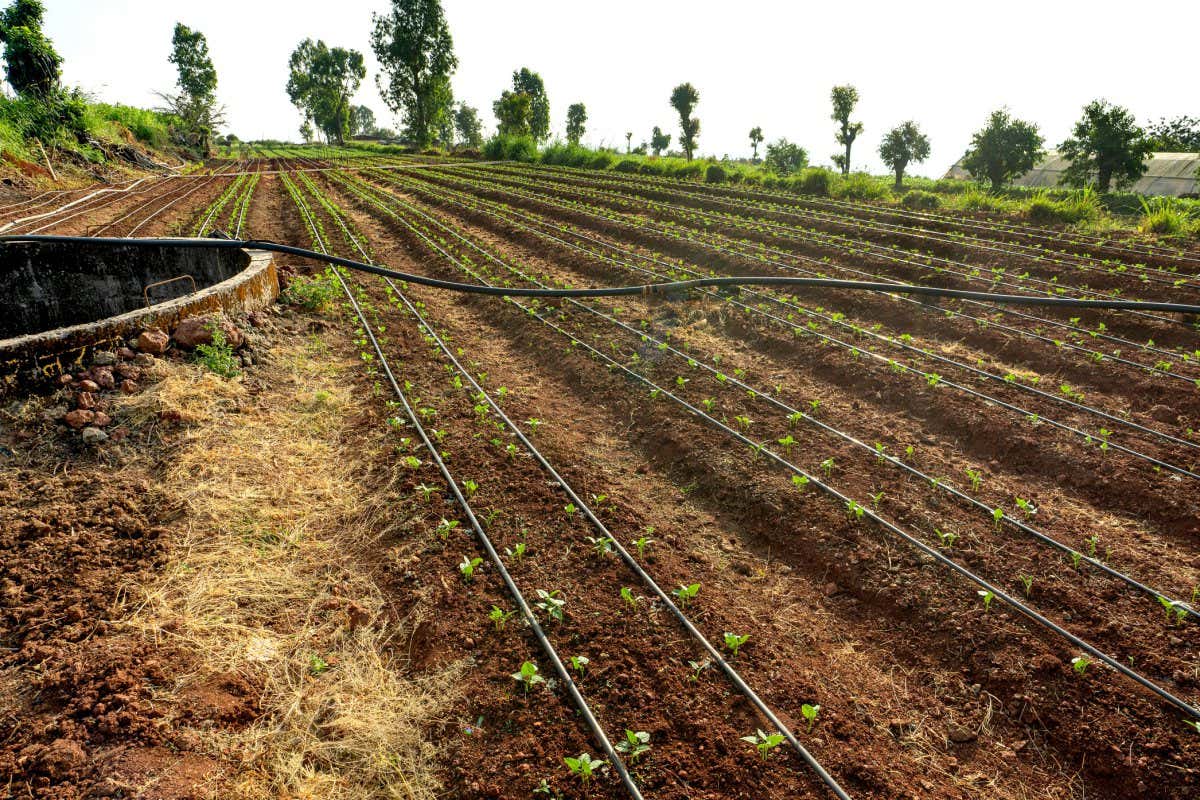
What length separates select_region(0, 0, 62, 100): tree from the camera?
27594 millimetres

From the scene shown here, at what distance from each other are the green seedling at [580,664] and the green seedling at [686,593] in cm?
81

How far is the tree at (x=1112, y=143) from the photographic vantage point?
22.9 meters

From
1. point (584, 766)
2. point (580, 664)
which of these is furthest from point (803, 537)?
point (584, 766)

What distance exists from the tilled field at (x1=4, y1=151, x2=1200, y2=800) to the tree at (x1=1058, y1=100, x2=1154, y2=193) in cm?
1861

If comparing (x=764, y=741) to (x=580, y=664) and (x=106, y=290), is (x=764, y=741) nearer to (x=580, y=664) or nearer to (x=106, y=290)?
(x=580, y=664)

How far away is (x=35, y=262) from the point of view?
7219 mm

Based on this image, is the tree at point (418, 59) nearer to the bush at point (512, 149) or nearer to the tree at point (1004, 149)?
the bush at point (512, 149)

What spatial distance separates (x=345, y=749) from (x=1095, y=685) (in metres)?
4.31

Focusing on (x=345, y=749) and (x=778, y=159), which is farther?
(x=778, y=159)

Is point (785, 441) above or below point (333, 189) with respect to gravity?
below

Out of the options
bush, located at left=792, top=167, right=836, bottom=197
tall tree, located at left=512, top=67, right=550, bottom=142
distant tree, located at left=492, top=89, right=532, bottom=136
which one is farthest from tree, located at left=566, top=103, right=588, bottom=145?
bush, located at left=792, top=167, right=836, bottom=197

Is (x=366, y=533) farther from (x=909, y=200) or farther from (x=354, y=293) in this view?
(x=909, y=200)

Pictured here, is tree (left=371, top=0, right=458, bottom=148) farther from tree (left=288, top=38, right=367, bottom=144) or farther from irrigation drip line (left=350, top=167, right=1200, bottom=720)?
irrigation drip line (left=350, top=167, right=1200, bottom=720)

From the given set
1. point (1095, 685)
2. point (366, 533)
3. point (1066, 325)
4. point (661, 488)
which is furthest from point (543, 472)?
point (1066, 325)
